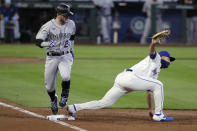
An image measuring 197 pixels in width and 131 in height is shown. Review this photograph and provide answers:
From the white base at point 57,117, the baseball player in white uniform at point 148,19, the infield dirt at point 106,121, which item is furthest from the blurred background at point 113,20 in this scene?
the white base at point 57,117

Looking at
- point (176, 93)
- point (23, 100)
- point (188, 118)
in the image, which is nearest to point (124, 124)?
point (188, 118)

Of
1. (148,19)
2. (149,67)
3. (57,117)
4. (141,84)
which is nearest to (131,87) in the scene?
(141,84)

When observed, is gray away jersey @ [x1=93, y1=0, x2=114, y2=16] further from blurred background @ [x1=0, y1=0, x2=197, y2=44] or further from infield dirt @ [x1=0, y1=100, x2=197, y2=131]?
infield dirt @ [x1=0, y1=100, x2=197, y2=131]

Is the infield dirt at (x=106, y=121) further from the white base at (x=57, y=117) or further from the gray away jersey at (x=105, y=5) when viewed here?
the gray away jersey at (x=105, y=5)

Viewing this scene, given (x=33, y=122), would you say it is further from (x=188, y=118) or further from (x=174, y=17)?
(x=174, y=17)

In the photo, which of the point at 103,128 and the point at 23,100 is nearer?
the point at 103,128

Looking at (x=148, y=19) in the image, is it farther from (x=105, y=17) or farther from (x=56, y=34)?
(x=56, y=34)

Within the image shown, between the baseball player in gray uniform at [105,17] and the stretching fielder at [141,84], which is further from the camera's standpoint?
the baseball player in gray uniform at [105,17]
